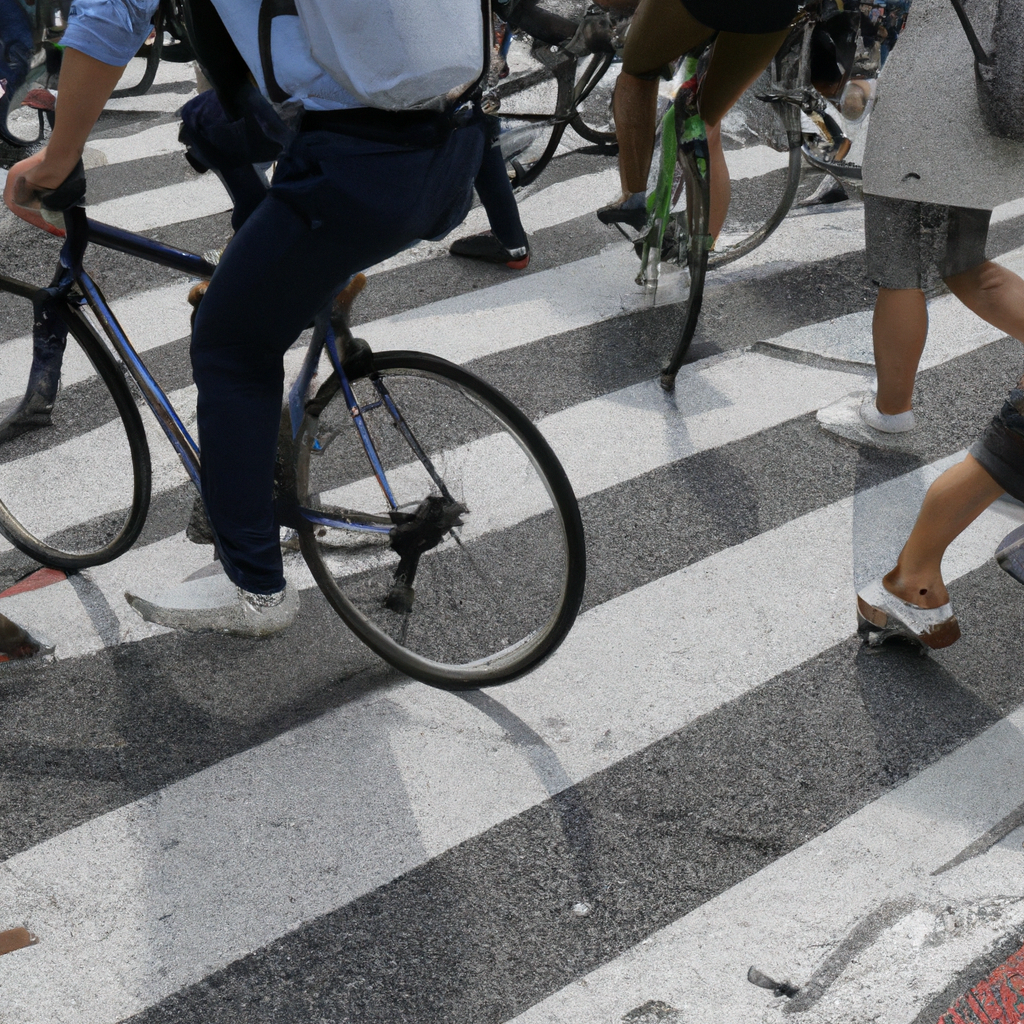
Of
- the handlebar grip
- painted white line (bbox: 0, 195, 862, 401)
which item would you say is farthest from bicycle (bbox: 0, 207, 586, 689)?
the handlebar grip

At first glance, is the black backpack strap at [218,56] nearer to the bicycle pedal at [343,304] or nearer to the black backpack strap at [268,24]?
the black backpack strap at [268,24]

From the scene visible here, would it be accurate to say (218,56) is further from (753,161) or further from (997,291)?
(753,161)

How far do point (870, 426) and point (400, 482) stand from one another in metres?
2.12

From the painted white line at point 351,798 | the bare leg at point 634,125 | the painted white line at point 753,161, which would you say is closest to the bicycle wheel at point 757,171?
the painted white line at point 753,161

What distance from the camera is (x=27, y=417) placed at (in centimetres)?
356

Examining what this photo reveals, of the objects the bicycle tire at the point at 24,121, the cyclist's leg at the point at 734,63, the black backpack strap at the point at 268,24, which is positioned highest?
the black backpack strap at the point at 268,24

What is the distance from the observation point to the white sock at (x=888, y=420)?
14.1 feet

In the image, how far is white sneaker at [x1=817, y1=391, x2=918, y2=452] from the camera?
14.1 ft

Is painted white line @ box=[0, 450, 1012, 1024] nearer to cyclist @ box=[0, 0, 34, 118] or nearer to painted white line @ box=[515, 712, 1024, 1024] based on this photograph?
painted white line @ box=[515, 712, 1024, 1024]

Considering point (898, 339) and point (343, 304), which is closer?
point (343, 304)

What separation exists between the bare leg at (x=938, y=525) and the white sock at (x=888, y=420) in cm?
119

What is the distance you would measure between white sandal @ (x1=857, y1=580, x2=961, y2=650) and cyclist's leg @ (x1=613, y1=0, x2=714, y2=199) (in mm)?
1976

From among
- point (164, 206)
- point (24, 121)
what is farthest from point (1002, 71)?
point (24, 121)

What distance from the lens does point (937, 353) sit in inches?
196
